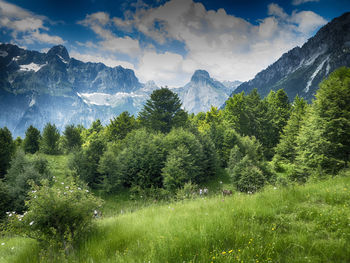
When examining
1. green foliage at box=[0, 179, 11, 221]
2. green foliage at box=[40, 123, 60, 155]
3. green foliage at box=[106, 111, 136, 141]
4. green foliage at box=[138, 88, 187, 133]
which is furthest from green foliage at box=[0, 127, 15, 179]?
green foliage at box=[138, 88, 187, 133]

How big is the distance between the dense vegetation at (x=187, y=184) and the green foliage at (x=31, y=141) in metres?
0.23

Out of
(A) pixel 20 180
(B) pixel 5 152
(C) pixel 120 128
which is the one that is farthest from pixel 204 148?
(B) pixel 5 152

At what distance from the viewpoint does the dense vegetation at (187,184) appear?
9.22ft

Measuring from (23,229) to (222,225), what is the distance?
4581mm

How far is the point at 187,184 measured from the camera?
10.8 metres

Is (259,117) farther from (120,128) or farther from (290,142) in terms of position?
(120,128)

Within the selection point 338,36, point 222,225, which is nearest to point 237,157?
point 222,225

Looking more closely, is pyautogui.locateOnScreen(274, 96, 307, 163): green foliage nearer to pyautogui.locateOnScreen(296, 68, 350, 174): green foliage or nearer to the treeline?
the treeline

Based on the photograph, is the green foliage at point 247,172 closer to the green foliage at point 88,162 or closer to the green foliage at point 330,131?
the green foliage at point 330,131

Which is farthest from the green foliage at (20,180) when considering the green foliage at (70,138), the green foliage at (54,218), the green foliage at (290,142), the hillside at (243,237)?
the green foliage at (290,142)

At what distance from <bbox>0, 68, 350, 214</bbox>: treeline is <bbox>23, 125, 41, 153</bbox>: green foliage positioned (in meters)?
0.18

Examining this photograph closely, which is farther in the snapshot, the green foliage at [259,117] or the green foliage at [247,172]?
the green foliage at [259,117]

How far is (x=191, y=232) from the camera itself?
9.77 ft

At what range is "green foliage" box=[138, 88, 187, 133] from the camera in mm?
35938
